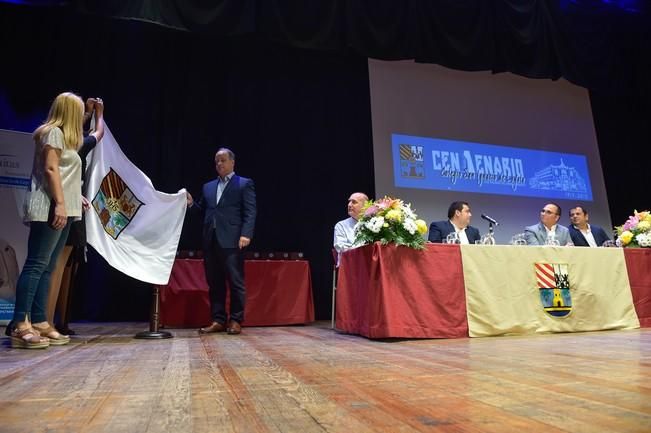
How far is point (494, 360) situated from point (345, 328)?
153cm

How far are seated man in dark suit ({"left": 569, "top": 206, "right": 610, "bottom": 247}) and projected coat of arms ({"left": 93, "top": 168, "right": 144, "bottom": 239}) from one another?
394 cm

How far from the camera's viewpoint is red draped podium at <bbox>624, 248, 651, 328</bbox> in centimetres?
332

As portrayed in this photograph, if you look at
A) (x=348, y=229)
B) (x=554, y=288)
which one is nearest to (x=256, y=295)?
(x=348, y=229)

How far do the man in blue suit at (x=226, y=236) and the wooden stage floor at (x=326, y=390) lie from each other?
42.3 inches

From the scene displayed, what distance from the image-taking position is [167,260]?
269 centimetres

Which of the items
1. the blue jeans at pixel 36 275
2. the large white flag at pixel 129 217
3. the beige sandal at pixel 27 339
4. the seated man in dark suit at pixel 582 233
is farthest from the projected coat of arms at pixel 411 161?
the beige sandal at pixel 27 339

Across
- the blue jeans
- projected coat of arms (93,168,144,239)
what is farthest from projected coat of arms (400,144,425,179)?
the blue jeans

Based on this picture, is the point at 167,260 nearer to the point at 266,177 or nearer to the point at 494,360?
the point at 494,360

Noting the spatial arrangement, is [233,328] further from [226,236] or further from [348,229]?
[348,229]

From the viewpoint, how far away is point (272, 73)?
5352 millimetres

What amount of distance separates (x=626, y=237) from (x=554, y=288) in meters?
1.03

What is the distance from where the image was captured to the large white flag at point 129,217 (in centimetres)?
252

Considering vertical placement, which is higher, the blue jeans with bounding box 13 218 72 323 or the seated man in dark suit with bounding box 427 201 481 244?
the seated man in dark suit with bounding box 427 201 481 244

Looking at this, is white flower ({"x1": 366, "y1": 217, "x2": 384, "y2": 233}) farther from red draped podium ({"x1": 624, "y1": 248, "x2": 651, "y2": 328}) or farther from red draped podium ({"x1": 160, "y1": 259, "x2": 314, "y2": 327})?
red draped podium ({"x1": 624, "y1": 248, "x2": 651, "y2": 328})
